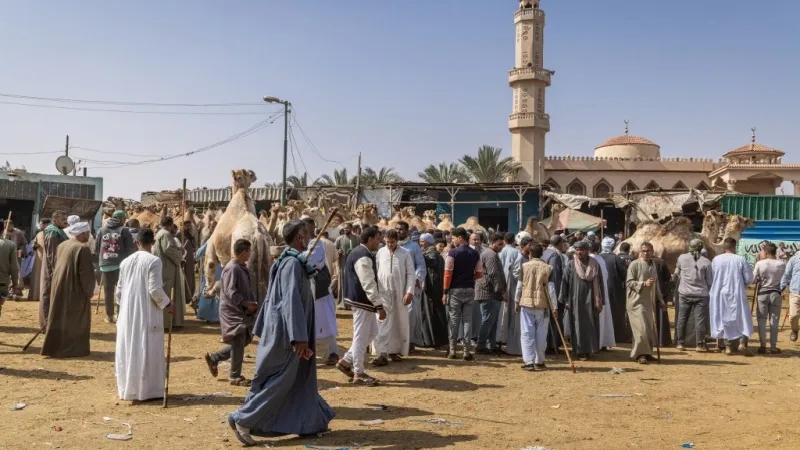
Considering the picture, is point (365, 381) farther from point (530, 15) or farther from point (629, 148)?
point (629, 148)

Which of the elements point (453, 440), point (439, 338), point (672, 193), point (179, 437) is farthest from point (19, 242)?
point (672, 193)

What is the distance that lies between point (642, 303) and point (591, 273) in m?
0.81

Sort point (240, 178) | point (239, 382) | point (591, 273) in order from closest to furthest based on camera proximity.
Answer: point (239, 382) < point (591, 273) < point (240, 178)

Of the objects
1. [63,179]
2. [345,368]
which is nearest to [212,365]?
[345,368]

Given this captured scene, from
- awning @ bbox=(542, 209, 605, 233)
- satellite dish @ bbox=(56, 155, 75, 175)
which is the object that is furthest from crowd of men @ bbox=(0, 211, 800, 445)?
satellite dish @ bbox=(56, 155, 75, 175)

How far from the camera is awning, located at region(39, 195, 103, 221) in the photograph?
21312 millimetres

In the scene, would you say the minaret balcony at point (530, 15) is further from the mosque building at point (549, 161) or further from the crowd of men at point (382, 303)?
the crowd of men at point (382, 303)

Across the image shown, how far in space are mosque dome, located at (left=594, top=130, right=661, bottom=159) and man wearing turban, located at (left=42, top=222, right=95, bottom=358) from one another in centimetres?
4540

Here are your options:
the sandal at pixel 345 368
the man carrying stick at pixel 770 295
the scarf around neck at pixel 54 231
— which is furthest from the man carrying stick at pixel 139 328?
the man carrying stick at pixel 770 295

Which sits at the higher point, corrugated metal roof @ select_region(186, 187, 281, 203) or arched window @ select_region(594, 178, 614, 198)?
arched window @ select_region(594, 178, 614, 198)

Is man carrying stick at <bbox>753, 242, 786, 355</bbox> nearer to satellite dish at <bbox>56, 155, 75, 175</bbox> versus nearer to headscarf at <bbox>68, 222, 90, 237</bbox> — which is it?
headscarf at <bbox>68, 222, 90, 237</bbox>

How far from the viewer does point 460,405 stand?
6.84 meters

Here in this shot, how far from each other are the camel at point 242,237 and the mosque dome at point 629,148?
4215 centimetres

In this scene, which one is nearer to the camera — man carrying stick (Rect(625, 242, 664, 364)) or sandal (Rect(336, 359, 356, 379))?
sandal (Rect(336, 359, 356, 379))
